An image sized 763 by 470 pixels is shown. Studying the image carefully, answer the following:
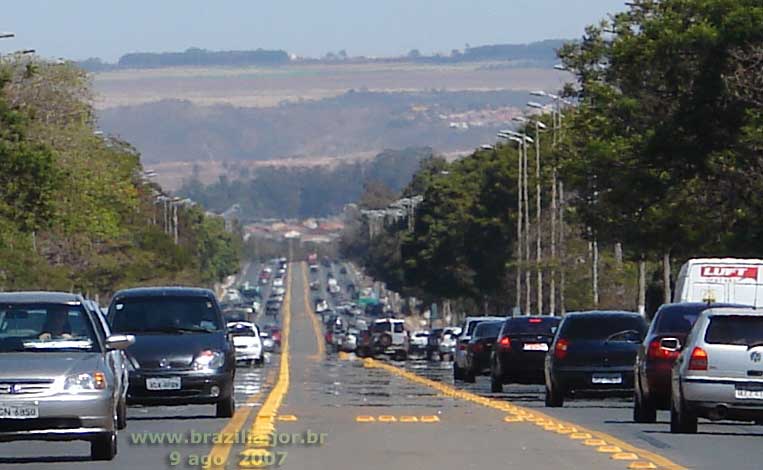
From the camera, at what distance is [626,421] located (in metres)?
28.3

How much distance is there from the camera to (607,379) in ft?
110

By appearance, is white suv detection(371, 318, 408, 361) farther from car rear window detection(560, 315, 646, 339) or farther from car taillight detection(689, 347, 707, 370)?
car taillight detection(689, 347, 707, 370)

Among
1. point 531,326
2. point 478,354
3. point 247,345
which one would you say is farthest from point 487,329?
point 247,345

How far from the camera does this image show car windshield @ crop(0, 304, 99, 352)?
21.5 meters

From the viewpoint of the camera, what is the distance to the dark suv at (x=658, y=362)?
2786 cm

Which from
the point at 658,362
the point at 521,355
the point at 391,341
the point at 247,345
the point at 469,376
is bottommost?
the point at 391,341

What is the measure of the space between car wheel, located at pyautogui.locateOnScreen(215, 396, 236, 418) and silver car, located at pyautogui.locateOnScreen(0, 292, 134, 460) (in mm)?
6403

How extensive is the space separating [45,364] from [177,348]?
8.08 metres

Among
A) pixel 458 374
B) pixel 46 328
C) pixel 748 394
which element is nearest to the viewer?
pixel 46 328

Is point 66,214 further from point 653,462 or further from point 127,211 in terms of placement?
point 653,462

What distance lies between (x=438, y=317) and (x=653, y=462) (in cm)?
14005

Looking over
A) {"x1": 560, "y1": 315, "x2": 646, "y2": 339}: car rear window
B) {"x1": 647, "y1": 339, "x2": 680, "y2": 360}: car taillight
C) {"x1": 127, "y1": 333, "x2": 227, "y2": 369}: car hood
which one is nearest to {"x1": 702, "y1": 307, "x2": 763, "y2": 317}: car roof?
{"x1": 647, "y1": 339, "x2": 680, "y2": 360}: car taillight

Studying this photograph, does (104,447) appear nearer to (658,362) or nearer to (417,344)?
(658,362)

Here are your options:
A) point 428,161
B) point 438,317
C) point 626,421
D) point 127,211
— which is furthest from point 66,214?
point 428,161
